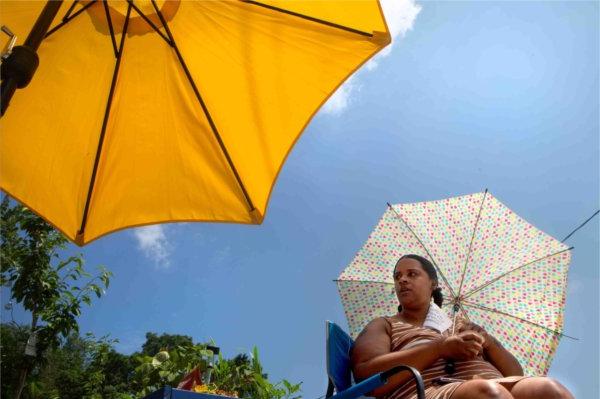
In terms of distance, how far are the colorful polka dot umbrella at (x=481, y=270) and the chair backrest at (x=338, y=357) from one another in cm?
103

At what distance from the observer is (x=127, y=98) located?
2.69 meters

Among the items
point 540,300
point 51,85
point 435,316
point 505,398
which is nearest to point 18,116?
point 51,85

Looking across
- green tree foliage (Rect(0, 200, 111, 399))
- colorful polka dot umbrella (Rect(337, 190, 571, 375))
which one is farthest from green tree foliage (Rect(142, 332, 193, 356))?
colorful polka dot umbrella (Rect(337, 190, 571, 375))

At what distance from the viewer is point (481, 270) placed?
3490 mm

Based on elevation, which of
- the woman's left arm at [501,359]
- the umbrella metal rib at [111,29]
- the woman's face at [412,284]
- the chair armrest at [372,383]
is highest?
the umbrella metal rib at [111,29]

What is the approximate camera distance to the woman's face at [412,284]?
251 cm

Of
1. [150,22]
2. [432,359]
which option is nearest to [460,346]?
[432,359]

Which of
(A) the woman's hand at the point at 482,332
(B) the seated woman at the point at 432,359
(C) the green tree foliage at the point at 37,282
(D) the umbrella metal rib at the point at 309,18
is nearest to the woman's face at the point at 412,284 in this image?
(B) the seated woman at the point at 432,359

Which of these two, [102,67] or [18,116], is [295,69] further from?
[18,116]

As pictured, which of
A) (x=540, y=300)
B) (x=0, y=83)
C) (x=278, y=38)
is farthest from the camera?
(x=540, y=300)

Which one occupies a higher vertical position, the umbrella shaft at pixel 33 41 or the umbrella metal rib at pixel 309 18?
the umbrella metal rib at pixel 309 18

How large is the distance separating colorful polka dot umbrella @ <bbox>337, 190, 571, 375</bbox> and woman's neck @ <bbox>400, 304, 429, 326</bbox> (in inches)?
36.0

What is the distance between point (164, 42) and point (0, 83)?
137cm

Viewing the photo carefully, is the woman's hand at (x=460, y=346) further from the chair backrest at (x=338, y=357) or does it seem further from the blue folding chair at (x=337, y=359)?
the chair backrest at (x=338, y=357)
